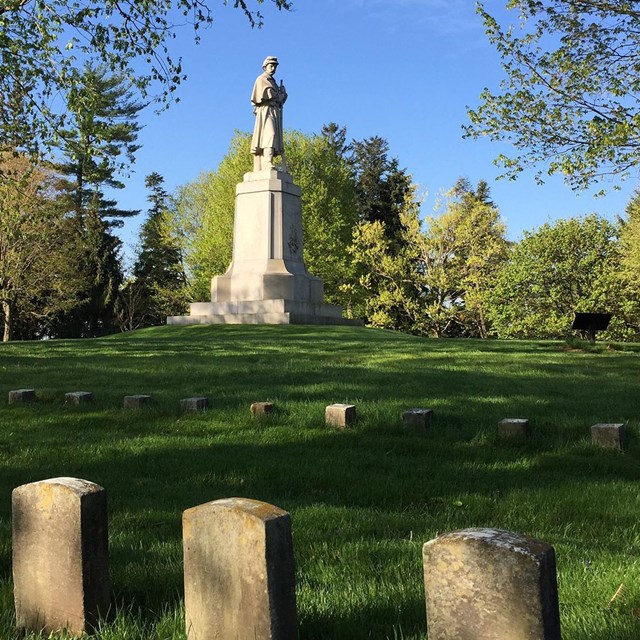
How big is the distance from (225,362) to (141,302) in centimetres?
4074

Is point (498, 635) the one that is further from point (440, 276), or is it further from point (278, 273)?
point (440, 276)

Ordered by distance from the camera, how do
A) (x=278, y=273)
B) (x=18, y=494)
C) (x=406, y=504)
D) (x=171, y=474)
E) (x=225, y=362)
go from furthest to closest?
(x=278, y=273)
(x=225, y=362)
(x=171, y=474)
(x=406, y=504)
(x=18, y=494)

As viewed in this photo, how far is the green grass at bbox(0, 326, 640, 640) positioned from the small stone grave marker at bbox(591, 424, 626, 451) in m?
0.11

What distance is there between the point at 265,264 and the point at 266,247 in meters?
0.77

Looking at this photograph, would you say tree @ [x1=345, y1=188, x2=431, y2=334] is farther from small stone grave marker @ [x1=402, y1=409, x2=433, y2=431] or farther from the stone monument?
small stone grave marker @ [x1=402, y1=409, x2=433, y2=431]

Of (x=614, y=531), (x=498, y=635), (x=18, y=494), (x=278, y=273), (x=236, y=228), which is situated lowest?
(x=614, y=531)

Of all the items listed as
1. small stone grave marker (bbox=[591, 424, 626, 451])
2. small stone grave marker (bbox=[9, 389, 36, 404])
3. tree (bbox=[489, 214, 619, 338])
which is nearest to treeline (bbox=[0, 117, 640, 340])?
tree (bbox=[489, 214, 619, 338])

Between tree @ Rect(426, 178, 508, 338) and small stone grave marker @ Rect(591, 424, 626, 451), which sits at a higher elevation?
tree @ Rect(426, 178, 508, 338)

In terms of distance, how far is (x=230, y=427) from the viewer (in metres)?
7.10

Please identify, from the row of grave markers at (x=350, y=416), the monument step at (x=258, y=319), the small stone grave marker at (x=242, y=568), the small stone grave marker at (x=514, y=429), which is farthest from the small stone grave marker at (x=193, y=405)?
the monument step at (x=258, y=319)

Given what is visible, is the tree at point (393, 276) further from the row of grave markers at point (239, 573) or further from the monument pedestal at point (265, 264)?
the row of grave markers at point (239, 573)

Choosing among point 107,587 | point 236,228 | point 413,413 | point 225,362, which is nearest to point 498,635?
point 107,587

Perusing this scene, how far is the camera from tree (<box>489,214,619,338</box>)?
37812 millimetres

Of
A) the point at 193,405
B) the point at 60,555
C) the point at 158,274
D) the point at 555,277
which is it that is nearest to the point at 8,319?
the point at 158,274
